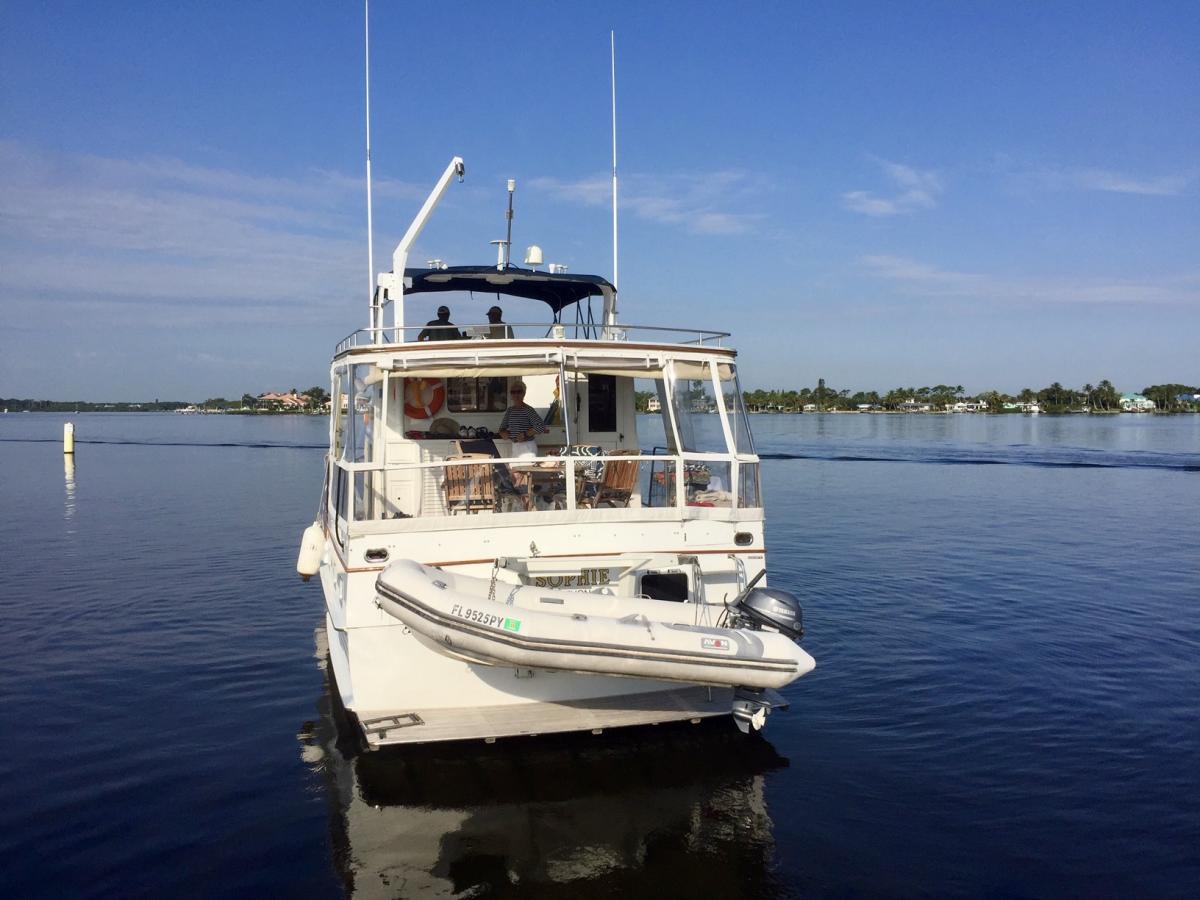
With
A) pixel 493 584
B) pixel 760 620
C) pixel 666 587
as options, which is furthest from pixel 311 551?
pixel 760 620

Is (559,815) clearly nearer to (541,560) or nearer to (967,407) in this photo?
(541,560)

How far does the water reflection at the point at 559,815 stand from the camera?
633cm

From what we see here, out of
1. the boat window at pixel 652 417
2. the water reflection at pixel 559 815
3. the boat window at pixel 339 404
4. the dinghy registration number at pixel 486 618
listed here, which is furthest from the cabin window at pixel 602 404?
the dinghy registration number at pixel 486 618

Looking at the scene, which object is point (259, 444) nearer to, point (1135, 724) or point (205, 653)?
point (205, 653)

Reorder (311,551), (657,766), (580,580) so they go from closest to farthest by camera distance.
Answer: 1. (657,766)
2. (580,580)
3. (311,551)

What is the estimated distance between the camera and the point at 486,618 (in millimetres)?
6621

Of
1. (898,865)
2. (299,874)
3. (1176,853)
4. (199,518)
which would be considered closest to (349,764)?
(299,874)

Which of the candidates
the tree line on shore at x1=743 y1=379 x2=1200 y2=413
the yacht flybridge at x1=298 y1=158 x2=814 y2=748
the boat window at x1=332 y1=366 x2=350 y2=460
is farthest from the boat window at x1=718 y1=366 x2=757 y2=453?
the tree line on shore at x1=743 y1=379 x2=1200 y2=413

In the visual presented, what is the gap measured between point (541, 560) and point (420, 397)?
278 cm

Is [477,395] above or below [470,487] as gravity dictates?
above

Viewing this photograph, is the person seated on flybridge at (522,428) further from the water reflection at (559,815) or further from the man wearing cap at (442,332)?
the water reflection at (559,815)

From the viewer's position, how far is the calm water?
642 centimetres

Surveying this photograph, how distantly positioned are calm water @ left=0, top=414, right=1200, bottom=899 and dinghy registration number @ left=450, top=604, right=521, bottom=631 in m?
1.64

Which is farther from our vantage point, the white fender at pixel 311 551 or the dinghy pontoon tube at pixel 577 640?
the white fender at pixel 311 551
